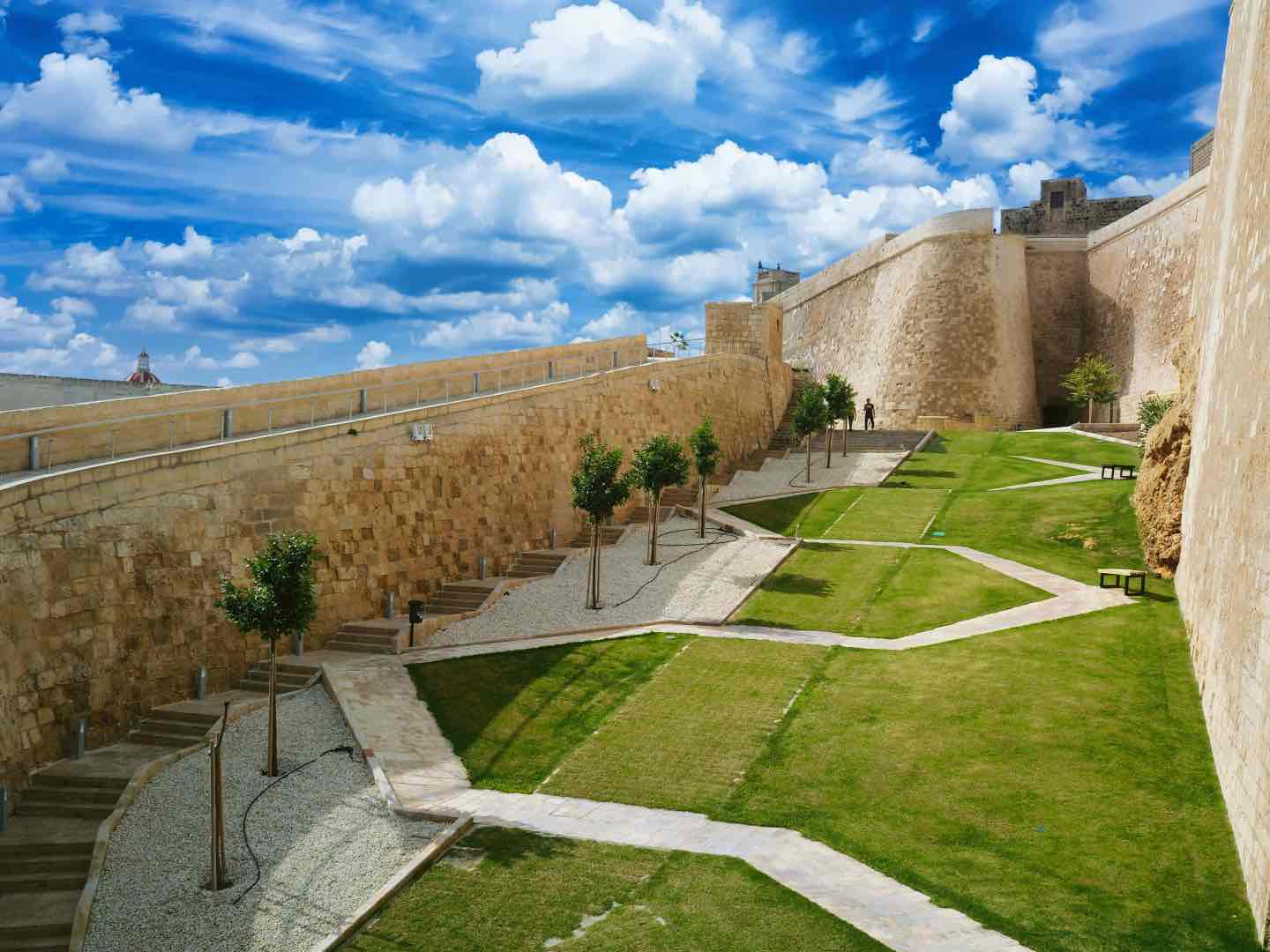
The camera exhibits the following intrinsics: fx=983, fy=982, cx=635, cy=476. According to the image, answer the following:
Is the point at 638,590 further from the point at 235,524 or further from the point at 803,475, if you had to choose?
the point at 803,475

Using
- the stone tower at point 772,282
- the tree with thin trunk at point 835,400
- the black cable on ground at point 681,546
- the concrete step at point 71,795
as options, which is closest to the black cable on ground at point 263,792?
the concrete step at point 71,795

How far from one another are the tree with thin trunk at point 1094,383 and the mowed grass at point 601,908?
122 feet

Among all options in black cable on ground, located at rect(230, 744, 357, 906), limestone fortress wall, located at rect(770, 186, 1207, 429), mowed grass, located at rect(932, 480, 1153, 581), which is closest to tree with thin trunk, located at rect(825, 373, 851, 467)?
mowed grass, located at rect(932, 480, 1153, 581)

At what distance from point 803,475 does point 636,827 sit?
24027 millimetres

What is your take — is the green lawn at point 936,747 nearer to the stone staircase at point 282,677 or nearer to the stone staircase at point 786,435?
the stone staircase at point 282,677

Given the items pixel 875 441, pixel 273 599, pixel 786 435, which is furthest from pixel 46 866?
pixel 875 441

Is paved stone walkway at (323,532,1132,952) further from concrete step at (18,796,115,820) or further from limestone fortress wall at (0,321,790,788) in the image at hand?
concrete step at (18,796,115,820)

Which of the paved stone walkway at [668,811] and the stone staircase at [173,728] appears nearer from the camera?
the paved stone walkway at [668,811]

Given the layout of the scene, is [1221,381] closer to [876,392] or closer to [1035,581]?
[1035,581]

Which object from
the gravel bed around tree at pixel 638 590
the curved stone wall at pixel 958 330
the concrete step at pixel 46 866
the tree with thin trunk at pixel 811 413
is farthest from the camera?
the curved stone wall at pixel 958 330

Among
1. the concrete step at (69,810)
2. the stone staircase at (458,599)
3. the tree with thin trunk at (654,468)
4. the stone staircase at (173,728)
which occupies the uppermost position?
the tree with thin trunk at (654,468)

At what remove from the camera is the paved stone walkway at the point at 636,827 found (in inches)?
388

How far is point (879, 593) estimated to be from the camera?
21.3 m

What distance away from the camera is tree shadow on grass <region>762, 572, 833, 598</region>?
2167 centimetres
